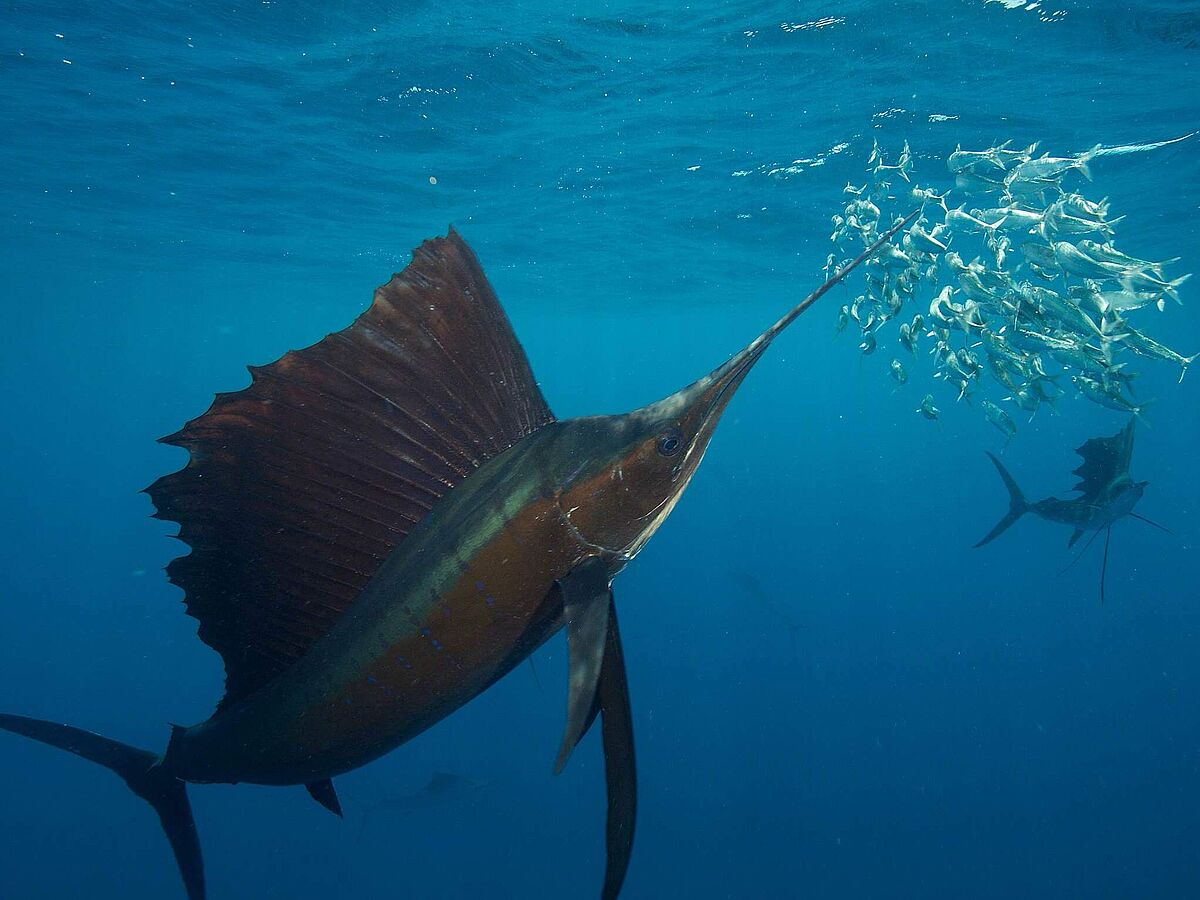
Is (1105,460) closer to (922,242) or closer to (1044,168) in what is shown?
(922,242)

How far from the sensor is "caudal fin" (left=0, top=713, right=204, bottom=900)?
9.05 feet

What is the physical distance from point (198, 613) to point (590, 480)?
3.94ft

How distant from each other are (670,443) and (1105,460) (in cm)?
832

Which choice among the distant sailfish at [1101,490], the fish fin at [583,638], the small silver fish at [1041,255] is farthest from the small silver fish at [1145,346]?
the fish fin at [583,638]

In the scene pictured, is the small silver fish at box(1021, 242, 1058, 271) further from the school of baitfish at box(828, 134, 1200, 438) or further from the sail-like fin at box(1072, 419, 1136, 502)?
the sail-like fin at box(1072, 419, 1136, 502)

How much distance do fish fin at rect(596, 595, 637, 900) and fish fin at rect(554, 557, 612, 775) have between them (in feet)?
0.16

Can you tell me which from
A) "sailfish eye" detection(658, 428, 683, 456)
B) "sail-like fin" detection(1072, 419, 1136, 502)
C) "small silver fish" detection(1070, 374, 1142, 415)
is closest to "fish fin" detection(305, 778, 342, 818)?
"sailfish eye" detection(658, 428, 683, 456)

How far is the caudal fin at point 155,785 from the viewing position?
2758 mm

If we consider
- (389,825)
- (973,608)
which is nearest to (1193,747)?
(973,608)

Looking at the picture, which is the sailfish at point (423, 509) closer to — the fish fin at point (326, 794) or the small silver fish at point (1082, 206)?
the fish fin at point (326, 794)

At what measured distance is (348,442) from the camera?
1.78 m

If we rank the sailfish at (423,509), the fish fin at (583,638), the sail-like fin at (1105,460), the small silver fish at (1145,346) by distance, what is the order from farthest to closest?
1. the sail-like fin at (1105,460)
2. the small silver fish at (1145,346)
3. the sailfish at (423,509)
4. the fish fin at (583,638)

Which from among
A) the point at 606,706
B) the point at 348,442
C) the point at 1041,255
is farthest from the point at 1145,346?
the point at 348,442

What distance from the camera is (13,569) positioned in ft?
115
